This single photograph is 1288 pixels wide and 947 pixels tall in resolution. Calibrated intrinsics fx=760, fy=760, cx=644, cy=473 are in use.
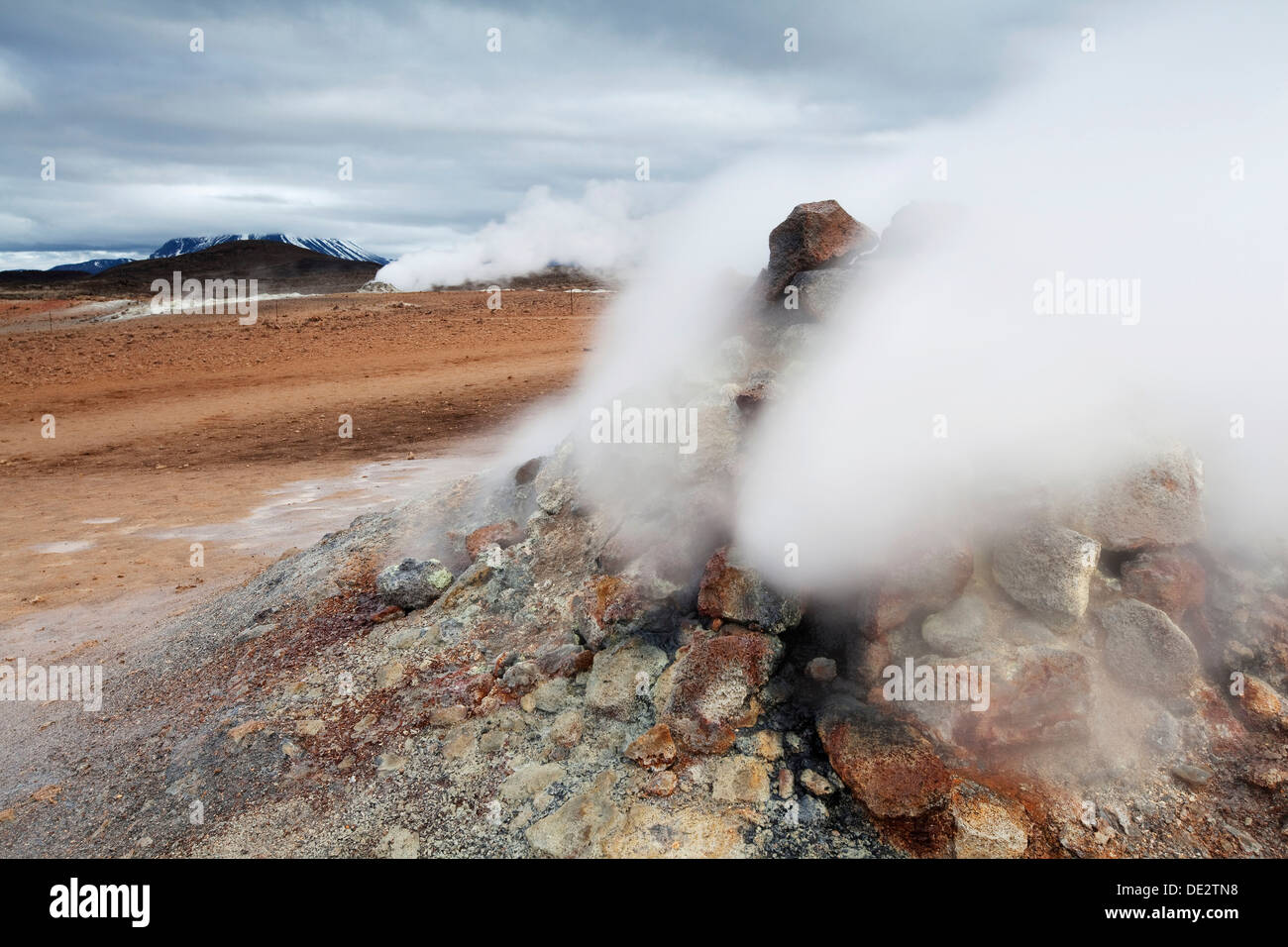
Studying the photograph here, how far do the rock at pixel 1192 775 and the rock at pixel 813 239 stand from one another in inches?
130

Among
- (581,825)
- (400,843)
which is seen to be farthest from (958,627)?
Result: (400,843)

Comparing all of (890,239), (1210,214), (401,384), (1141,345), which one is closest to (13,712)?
(890,239)

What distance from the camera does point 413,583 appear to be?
4.89 m

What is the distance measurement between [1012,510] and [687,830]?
77.5 inches

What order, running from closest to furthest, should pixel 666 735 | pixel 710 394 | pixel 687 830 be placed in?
pixel 687 830, pixel 666 735, pixel 710 394

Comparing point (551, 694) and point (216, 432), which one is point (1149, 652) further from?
point (216, 432)

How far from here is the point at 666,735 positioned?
3248 mm

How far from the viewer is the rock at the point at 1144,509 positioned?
10.8 feet

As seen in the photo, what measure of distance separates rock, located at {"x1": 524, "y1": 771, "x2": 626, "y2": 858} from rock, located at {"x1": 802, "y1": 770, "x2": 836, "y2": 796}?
2.42ft

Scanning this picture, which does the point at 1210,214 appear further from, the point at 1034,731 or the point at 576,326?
the point at 576,326

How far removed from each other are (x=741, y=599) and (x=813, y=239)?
8.22ft

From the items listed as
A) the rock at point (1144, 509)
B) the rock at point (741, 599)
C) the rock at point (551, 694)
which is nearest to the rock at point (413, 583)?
the rock at point (551, 694)

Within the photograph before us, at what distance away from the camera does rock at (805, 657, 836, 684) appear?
3361 mm

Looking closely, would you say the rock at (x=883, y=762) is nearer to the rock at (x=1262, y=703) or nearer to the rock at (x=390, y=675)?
the rock at (x=1262, y=703)
